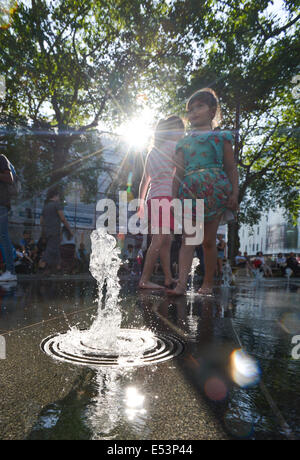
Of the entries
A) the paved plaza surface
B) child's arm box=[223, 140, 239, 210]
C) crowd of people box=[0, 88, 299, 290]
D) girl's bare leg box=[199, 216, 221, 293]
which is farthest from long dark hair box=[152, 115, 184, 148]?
the paved plaza surface

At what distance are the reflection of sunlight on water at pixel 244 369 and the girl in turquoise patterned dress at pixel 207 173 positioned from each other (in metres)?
2.13

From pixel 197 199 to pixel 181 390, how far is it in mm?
2556

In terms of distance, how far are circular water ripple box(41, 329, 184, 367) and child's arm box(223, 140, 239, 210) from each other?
2052 millimetres

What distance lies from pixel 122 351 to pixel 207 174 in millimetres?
2388

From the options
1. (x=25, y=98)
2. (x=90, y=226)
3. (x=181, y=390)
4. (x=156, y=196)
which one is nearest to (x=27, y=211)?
(x=90, y=226)

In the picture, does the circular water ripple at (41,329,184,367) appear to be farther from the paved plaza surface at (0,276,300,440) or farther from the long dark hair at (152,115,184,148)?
the long dark hair at (152,115,184,148)

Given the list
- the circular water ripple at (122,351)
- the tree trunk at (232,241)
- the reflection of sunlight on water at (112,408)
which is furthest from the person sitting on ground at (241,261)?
the reflection of sunlight on water at (112,408)

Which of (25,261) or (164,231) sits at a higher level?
(164,231)

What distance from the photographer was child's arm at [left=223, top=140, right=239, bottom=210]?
→ 3.47m

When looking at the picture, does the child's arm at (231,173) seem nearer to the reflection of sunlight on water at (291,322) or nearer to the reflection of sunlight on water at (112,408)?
the reflection of sunlight on water at (291,322)

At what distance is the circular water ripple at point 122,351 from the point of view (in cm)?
135

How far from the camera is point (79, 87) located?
1424 cm

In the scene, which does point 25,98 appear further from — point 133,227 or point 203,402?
point 203,402

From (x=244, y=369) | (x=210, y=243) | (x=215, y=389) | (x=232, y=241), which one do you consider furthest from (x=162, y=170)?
(x=232, y=241)
